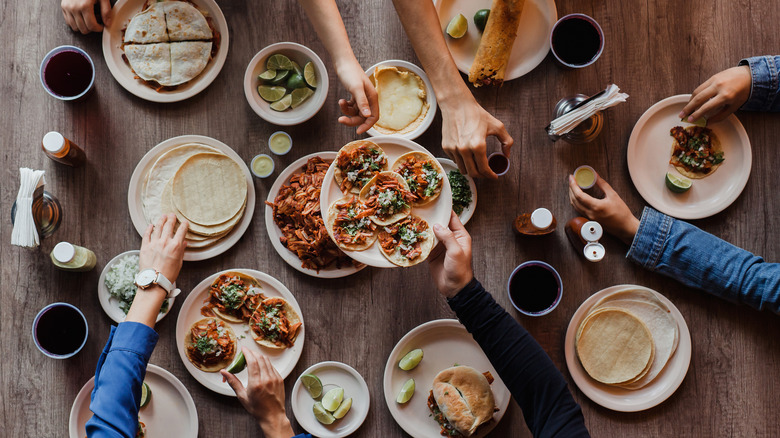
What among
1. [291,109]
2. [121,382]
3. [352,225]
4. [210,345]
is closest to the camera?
[121,382]

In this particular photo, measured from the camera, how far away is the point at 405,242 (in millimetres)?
2240

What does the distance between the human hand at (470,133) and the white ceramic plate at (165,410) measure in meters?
1.74

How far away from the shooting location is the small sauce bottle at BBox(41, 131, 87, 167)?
7.79 feet

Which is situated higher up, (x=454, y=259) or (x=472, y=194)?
(x=472, y=194)

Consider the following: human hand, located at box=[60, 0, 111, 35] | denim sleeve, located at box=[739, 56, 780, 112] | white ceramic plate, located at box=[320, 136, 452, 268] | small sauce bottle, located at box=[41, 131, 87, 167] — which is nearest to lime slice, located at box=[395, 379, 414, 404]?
white ceramic plate, located at box=[320, 136, 452, 268]

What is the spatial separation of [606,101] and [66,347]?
275 centimetres

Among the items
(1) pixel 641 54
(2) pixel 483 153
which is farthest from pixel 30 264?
(1) pixel 641 54

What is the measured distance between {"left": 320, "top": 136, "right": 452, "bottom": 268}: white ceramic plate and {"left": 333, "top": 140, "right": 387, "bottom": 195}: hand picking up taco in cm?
3

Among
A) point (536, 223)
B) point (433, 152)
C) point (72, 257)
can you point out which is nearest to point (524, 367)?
point (536, 223)

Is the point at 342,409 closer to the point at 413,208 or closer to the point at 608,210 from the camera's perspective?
the point at 413,208

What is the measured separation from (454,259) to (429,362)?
2.21 feet

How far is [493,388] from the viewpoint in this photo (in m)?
2.54

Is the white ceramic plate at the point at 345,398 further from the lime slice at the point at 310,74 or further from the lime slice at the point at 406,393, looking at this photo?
the lime slice at the point at 310,74

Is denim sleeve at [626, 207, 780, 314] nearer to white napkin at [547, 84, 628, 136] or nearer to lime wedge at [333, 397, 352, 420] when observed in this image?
white napkin at [547, 84, 628, 136]
